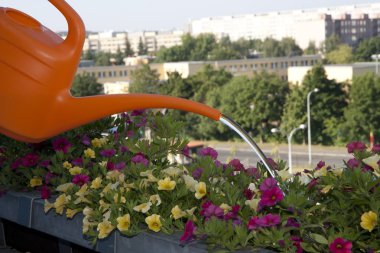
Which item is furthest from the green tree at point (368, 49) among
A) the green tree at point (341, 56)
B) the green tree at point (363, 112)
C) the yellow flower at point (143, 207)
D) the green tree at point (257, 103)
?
the yellow flower at point (143, 207)

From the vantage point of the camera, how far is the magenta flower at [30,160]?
3914mm

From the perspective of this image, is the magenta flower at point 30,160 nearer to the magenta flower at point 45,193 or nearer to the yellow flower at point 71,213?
the magenta flower at point 45,193

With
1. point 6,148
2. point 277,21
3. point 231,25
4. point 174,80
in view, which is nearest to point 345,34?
point 277,21

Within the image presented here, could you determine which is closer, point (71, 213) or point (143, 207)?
point (143, 207)

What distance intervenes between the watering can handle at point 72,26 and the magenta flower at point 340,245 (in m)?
1.28

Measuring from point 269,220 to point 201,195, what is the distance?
45 cm

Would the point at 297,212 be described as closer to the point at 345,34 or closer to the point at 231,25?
the point at 345,34

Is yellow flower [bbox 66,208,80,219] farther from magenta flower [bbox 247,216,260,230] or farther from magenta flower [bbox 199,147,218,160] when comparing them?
magenta flower [bbox 247,216,260,230]

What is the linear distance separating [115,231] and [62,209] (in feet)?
1.46

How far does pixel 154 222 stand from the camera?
2.71m

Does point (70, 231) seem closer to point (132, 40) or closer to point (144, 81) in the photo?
point (144, 81)

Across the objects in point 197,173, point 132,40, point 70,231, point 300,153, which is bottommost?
point 300,153

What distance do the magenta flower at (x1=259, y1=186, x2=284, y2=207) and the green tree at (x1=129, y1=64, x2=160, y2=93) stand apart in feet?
213

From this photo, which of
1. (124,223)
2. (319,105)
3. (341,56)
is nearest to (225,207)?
(124,223)
